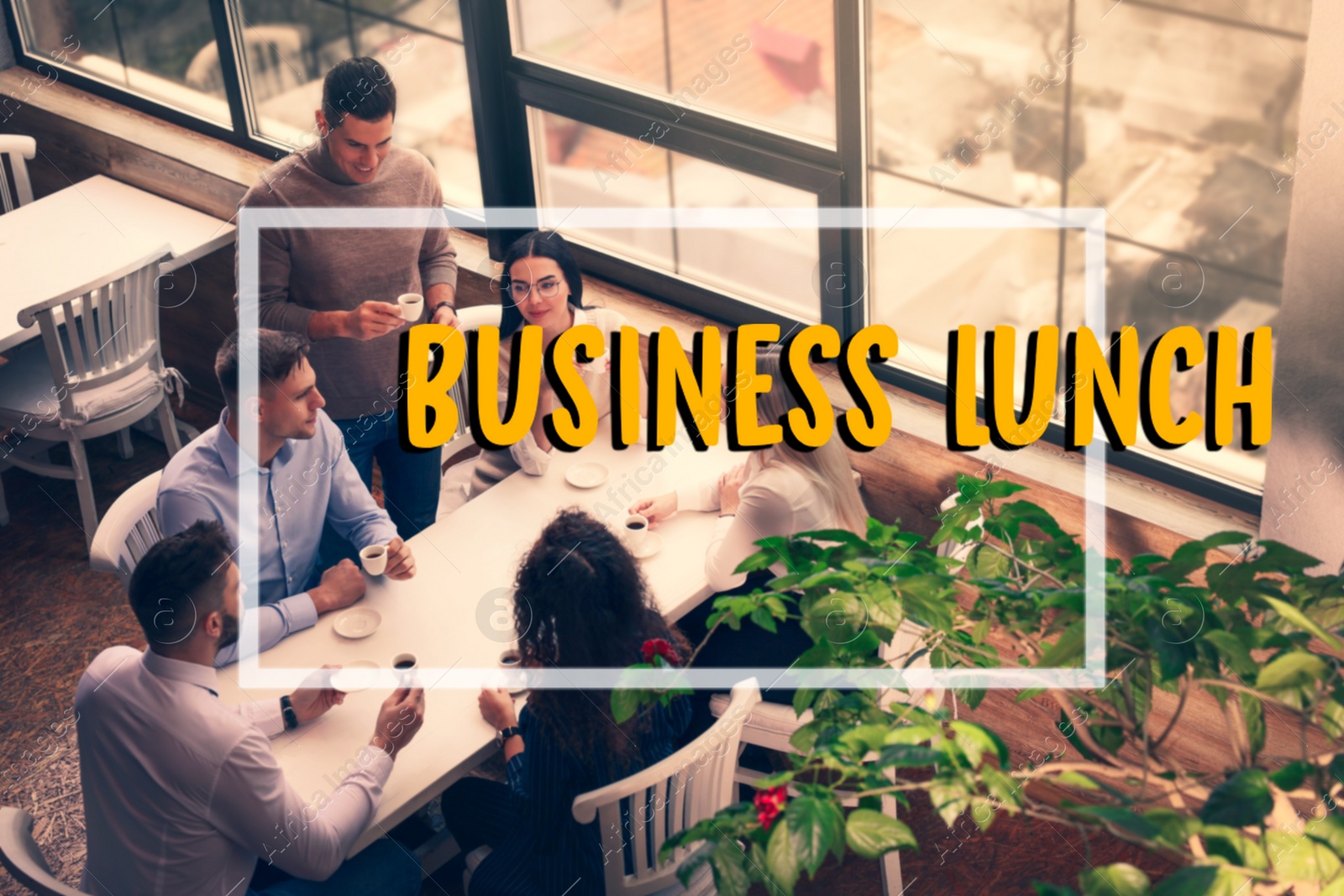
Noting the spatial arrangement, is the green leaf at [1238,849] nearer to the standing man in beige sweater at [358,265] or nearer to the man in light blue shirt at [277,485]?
the man in light blue shirt at [277,485]

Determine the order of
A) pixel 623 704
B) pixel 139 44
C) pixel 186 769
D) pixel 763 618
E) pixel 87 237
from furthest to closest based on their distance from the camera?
pixel 139 44
pixel 87 237
pixel 186 769
pixel 763 618
pixel 623 704

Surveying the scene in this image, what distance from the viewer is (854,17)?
2900 millimetres

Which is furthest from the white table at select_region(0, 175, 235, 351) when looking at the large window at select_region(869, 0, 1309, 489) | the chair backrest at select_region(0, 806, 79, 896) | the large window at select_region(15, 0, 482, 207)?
Result: the large window at select_region(869, 0, 1309, 489)

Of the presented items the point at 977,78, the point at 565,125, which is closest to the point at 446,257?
the point at 565,125

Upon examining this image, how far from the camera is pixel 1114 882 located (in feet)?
3.84

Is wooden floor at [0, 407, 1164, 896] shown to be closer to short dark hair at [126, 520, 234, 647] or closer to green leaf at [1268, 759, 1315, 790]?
short dark hair at [126, 520, 234, 647]

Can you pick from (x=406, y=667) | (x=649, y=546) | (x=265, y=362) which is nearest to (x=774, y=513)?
(x=649, y=546)

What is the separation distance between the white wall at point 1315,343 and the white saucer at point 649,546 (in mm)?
1320

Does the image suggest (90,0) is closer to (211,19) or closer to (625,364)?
(211,19)

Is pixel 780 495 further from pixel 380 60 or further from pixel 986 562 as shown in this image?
pixel 380 60

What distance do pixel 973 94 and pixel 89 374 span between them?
2725 mm

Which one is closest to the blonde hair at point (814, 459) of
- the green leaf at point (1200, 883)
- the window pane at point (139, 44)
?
the green leaf at point (1200, 883)

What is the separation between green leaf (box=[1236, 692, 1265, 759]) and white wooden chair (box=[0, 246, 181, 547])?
327 centimetres

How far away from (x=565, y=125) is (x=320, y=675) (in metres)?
1.83
